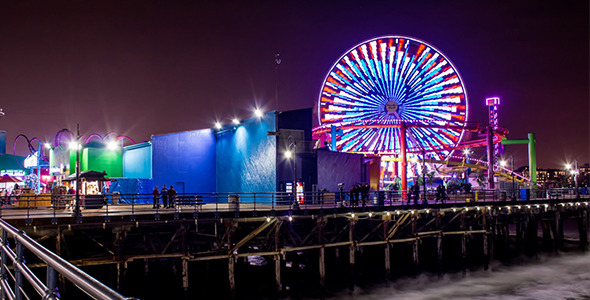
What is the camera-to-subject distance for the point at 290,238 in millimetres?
26312

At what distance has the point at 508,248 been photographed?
4528 centimetres

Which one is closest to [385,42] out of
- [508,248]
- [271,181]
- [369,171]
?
[369,171]

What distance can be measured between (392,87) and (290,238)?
45089 mm

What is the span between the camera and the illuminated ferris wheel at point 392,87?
217 ft

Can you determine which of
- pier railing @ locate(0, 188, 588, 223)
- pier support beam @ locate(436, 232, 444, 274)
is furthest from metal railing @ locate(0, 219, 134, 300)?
pier support beam @ locate(436, 232, 444, 274)

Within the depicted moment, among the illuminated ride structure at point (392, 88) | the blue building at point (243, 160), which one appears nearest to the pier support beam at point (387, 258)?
the blue building at point (243, 160)

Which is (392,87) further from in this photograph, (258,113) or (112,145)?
(112,145)

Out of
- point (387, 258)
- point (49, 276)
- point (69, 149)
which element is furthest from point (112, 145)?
point (49, 276)

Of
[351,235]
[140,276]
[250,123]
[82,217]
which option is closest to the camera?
[82,217]

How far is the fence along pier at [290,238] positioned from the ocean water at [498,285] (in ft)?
3.25

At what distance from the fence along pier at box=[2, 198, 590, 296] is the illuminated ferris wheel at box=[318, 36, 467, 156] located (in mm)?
22578

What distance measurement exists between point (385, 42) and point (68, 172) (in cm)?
4224

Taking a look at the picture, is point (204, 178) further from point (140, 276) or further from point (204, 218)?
point (204, 218)

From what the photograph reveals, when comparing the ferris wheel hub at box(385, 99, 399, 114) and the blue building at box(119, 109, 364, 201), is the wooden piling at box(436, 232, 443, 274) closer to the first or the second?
the blue building at box(119, 109, 364, 201)
